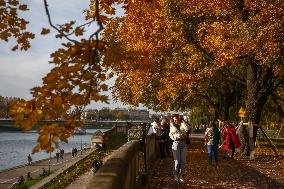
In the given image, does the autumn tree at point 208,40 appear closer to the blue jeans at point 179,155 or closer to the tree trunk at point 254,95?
the tree trunk at point 254,95

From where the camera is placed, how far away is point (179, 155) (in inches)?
554

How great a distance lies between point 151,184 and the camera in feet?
46.4

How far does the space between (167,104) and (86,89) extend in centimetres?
3015

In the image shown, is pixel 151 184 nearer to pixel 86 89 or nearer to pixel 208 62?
pixel 86 89

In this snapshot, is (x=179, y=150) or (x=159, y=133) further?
(x=159, y=133)

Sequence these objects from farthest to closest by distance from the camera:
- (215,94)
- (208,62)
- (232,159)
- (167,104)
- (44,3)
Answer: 1. (215,94)
2. (167,104)
3. (208,62)
4. (232,159)
5. (44,3)

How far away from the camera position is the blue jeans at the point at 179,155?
46.0ft

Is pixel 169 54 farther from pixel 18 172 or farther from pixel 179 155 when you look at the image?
pixel 18 172

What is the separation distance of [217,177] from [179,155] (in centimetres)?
217

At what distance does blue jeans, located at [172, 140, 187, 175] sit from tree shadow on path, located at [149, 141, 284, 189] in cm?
42

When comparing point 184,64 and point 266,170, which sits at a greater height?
point 184,64

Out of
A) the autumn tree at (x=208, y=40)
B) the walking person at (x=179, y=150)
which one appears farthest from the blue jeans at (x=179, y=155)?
the autumn tree at (x=208, y=40)

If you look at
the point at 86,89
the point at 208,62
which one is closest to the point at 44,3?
the point at 86,89

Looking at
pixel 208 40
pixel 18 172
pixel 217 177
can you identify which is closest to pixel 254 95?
pixel 208 40
